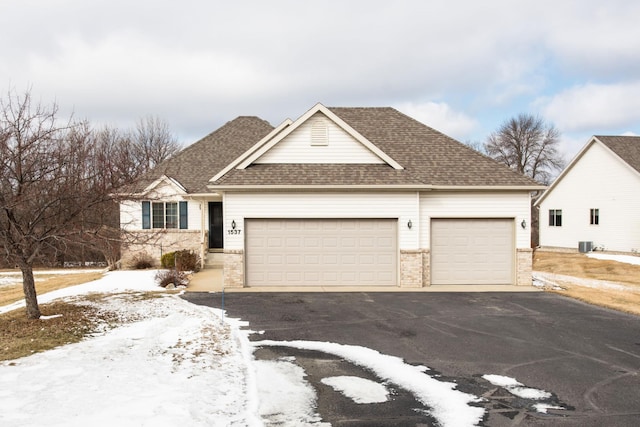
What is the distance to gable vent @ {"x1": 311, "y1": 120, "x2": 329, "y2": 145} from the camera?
16.5m

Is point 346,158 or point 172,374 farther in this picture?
point 346,158

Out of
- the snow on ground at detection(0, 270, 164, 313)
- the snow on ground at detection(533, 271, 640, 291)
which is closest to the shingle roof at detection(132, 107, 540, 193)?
the snow on ground at detection(0, 270, 164, 313)

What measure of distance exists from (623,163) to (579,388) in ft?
A: 89.2

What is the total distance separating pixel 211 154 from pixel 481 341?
60.6 feet

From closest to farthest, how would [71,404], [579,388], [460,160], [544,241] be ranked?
[71,404], [579,388], [460,160], [544,241]

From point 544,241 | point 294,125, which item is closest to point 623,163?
point 544,241

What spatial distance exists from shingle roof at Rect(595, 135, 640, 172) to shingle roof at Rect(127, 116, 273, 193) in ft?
72.9

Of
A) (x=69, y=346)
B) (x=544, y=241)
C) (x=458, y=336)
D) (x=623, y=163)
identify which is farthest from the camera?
(x=544, y=241)

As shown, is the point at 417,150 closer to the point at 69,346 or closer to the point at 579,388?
the point at 579,388

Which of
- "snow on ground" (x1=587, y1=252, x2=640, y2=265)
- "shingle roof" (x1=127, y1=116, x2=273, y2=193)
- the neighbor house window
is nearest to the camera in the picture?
the neighbor house window

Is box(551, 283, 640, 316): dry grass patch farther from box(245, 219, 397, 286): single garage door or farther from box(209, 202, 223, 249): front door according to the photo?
box(209, 202, 223, 249): front door

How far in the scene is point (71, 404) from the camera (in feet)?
18.4

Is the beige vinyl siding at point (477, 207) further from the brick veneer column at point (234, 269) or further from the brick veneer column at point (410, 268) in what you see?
the brick veneer column at point (234, 269)

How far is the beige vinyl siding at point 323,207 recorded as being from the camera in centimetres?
1596
